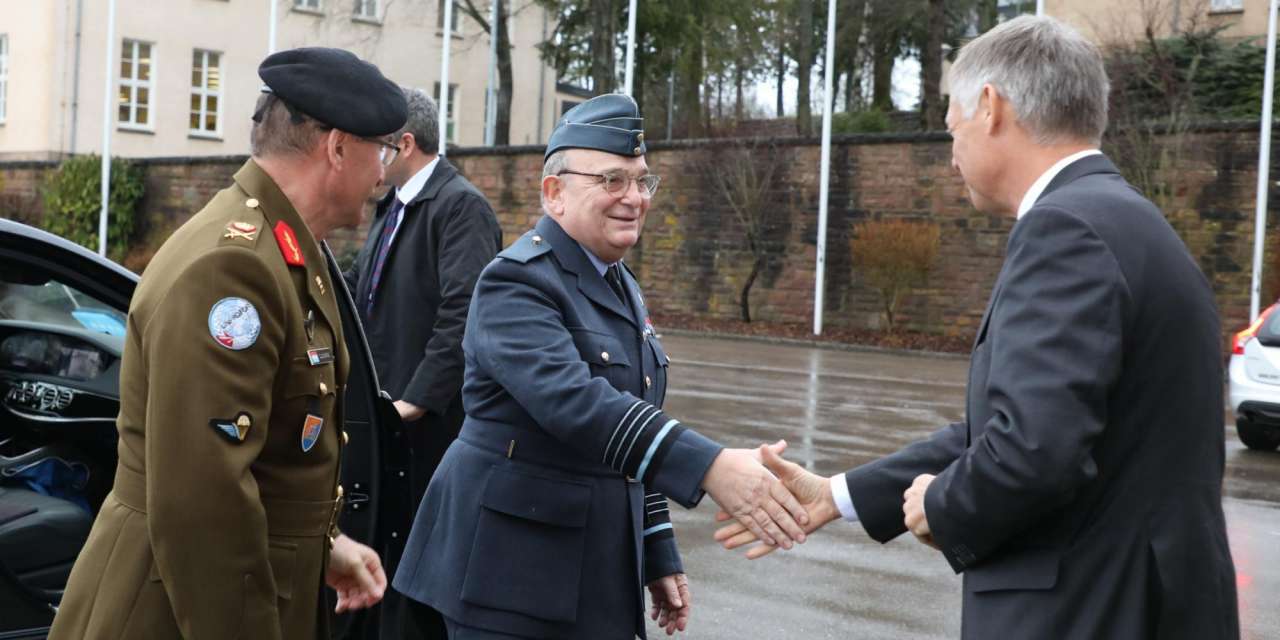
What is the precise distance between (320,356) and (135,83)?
4006 cm

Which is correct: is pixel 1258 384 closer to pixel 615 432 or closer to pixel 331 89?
pixel 615 432

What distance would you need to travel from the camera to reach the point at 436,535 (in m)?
3.62

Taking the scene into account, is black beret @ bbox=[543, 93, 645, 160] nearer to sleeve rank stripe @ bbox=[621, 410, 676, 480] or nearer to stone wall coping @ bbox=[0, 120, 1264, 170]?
sleeve rank stripe @ bbox=[621, 410, 676, 480]

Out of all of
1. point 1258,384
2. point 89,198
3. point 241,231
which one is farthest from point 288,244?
point 89,198

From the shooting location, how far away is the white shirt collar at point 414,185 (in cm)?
541

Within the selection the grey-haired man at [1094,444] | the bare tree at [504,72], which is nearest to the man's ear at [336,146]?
the grey-haired man at [1094,444]

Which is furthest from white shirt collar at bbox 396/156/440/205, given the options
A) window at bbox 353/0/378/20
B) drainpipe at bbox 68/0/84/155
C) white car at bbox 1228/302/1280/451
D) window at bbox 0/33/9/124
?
window at bbox 353/0/378/20

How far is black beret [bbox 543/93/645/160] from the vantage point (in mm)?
3725

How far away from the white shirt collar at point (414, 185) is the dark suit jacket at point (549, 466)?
→ 180 cm

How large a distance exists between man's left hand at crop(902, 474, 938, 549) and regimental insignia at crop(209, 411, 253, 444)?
1289 millimetres

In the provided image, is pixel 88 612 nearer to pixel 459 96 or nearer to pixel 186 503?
pixel 186 503

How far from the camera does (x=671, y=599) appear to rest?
3910mm

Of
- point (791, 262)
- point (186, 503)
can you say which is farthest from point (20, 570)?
point (791, 262)

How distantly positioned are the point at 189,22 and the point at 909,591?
37384 mm
